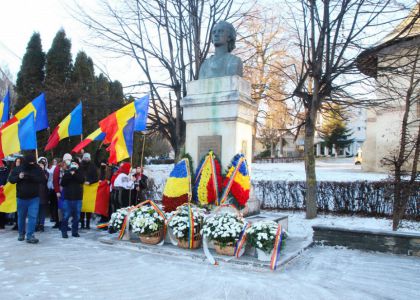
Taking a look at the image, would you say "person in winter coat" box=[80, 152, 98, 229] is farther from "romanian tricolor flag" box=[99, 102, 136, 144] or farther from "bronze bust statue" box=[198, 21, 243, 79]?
"bronze bust statue" box=[198, 21, 243, 79]

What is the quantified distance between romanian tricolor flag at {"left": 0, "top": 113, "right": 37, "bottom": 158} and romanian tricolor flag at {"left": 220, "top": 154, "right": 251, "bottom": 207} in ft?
14.0

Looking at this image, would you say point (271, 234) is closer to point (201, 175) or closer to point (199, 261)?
point (199, 261)

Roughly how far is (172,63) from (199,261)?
9.22 m

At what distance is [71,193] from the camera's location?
769cm

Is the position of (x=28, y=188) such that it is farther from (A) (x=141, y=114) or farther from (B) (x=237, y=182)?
(B) (x=237, y=182)

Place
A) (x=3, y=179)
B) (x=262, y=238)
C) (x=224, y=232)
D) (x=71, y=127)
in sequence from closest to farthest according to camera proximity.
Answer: (x=262, y=238) < (x=224, y=232) < (x=3, y=179) < (x=71, y=127)

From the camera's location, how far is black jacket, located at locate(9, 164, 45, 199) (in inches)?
279

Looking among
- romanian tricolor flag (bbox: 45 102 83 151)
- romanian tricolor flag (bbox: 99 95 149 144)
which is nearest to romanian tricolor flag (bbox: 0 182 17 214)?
romanian tricolor flag (bbox: 45 102 83 151)

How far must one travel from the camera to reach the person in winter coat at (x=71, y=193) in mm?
7691

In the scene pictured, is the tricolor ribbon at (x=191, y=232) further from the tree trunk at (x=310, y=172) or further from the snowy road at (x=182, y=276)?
the tree trunk at (x=310, y=172)

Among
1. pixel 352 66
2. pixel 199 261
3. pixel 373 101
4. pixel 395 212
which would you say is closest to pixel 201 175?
pixel 199 261

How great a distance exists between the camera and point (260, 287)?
15.5 ft

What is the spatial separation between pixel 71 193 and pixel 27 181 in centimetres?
92

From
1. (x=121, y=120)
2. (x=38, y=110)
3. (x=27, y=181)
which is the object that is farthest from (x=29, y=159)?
(x=38, y=110)
